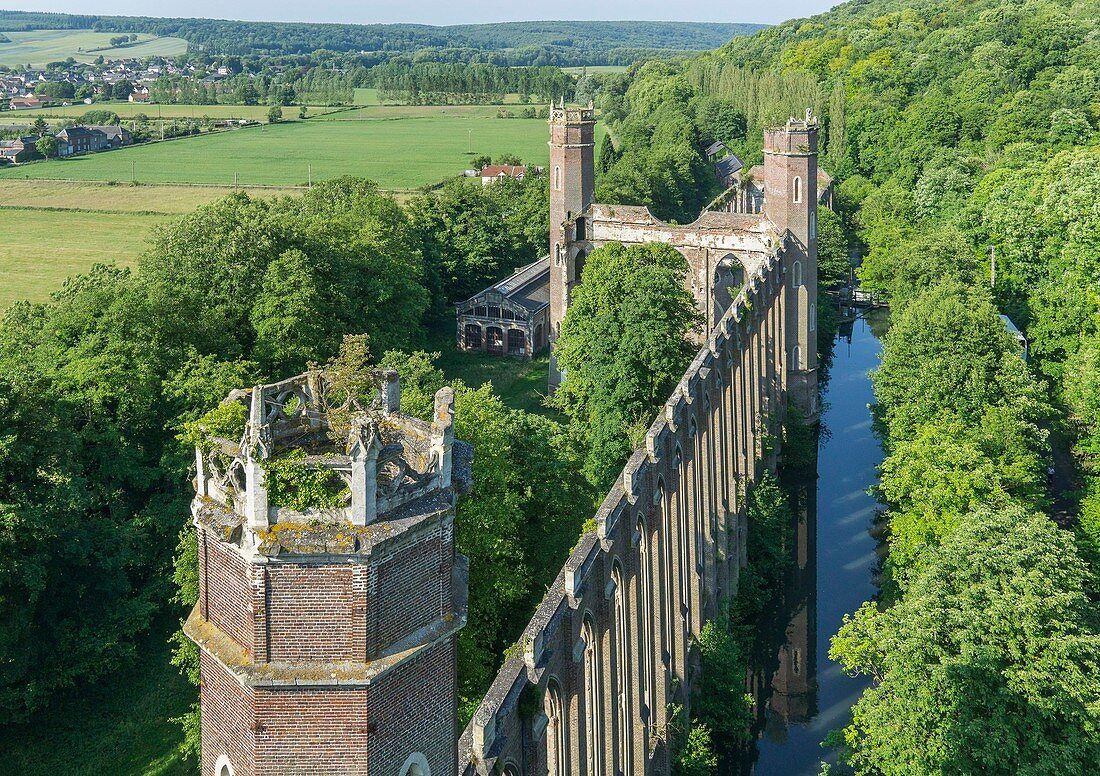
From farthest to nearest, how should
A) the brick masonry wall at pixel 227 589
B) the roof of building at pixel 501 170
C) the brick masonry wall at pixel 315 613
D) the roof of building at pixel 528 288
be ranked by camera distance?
1. the roof of building at pixel 501 170
2. the roof of building at pixel 528 288
3. the brick masonry wall at pixel 227 589
4. the brick masonry wall at pixel 315 613

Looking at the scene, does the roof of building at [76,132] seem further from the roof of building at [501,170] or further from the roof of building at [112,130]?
the roof of building at [501,170]

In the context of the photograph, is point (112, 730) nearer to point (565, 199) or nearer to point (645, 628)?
point (645, 628)

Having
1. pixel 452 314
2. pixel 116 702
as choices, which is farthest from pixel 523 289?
pixel 116 702

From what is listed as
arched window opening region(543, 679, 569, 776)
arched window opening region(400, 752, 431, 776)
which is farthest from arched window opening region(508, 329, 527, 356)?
arched window opening region(400, 752, 431, 776)

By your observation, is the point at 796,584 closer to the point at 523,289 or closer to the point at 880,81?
the point at 523,289

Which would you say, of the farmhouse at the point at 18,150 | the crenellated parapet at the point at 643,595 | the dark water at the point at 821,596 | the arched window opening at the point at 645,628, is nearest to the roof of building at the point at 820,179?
the dark water at the point at 821,596

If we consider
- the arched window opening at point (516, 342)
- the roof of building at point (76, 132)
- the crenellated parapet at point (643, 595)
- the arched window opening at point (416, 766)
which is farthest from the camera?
the roof of building at point (76, 132)
